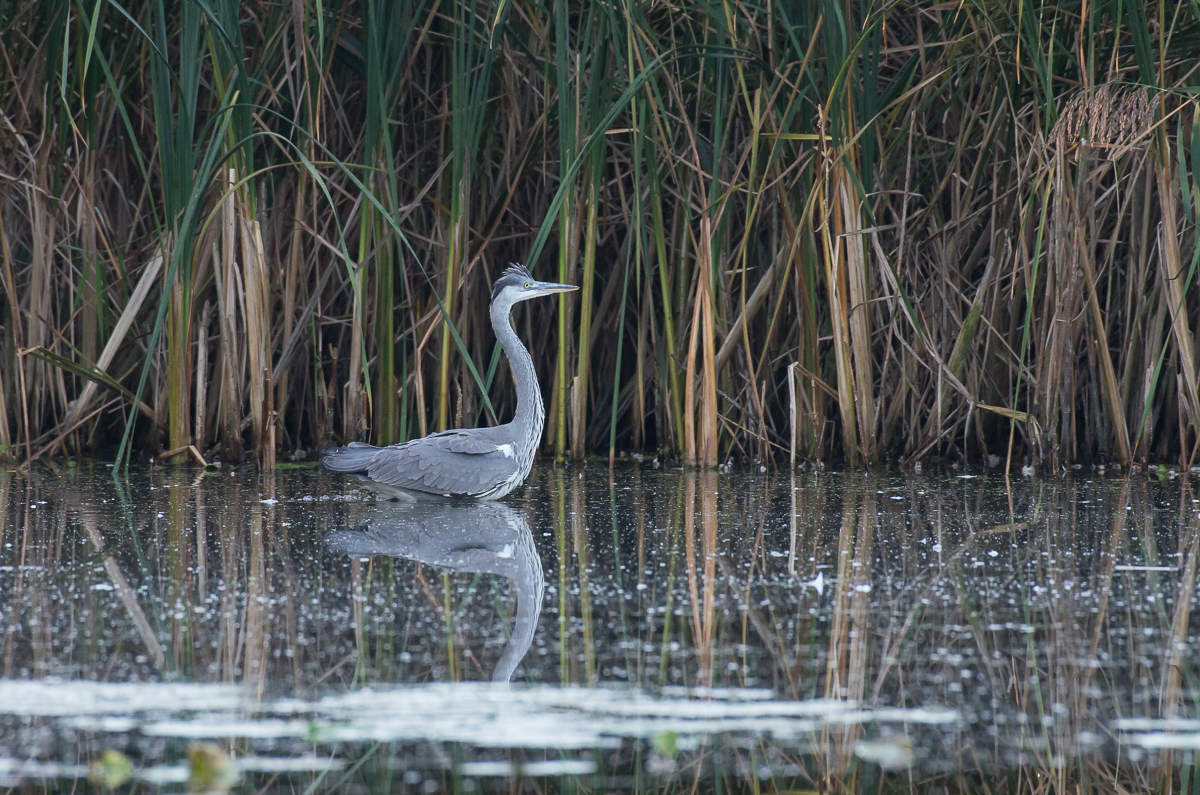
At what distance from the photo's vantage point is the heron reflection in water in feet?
9.62

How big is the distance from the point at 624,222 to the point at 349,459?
1.73 m

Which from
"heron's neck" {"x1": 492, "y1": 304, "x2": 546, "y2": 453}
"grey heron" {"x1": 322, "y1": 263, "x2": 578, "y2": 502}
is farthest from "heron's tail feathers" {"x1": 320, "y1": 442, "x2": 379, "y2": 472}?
"heron's neck" {"x1": 492, "y1": 304, "x2": 546, "y2": 453}

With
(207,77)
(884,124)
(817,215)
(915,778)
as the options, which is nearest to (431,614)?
(915,778)

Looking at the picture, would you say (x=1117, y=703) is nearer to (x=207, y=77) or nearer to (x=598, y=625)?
(x=598, y=625)

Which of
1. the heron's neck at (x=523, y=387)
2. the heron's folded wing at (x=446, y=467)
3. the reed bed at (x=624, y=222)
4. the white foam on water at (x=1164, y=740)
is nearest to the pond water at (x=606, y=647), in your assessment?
the white foam on water at (x=1164, y=740)

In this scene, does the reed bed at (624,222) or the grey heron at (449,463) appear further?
the reed bed at (624,222)

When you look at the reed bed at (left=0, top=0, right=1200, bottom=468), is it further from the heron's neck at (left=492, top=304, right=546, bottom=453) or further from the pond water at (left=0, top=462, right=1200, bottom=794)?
the pond water at (left=0, top=462, right=1200, bottom=794)

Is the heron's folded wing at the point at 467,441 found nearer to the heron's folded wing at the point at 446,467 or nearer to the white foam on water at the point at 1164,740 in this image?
the heron's folded wing at the point at 446,467

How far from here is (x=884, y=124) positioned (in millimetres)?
5164

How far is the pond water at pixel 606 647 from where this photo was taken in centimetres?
191

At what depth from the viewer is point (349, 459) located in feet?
14.7

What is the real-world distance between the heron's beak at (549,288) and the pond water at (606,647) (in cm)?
90

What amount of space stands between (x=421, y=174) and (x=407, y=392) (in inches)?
39.1

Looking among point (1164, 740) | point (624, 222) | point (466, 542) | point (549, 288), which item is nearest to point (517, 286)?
point (549, 288)
